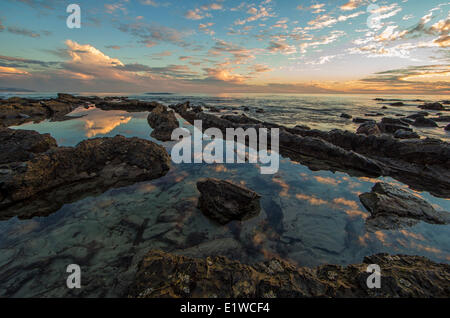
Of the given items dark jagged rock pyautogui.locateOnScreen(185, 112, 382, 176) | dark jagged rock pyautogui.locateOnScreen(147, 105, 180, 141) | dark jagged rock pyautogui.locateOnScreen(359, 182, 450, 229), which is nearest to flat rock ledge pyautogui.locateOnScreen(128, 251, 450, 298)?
→ dark jagged rock pyautogui.locateOnScreen(359, 182, 450, 229)

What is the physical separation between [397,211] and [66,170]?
12.2 metres

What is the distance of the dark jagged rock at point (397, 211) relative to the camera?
17.3 feet

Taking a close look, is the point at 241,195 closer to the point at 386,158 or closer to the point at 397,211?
the point at 397,211

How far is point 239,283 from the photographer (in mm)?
2820

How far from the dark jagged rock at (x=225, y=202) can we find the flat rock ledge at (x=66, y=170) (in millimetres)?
3430

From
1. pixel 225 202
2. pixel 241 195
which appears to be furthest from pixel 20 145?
pixel 241 195

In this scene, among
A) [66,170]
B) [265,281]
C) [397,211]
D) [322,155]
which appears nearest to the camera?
[265,281]

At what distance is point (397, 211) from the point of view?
5602 mm

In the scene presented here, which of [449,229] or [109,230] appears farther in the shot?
[449,229]

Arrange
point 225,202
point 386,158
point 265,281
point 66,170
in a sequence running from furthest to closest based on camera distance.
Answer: point 386,158 → point 66,170 → point 225,202 → point 265,281

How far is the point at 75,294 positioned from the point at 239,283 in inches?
119
